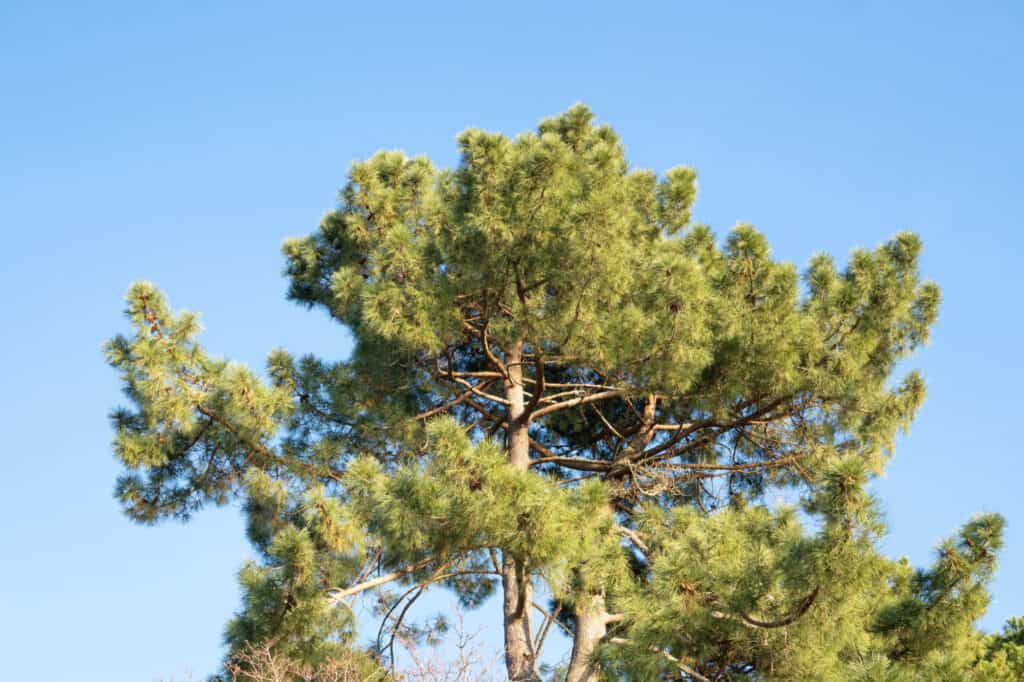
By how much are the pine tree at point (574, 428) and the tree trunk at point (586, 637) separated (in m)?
0.04

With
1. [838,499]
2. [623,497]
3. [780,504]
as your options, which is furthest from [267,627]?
[838,499]

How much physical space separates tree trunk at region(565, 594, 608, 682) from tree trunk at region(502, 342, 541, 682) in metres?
0.30

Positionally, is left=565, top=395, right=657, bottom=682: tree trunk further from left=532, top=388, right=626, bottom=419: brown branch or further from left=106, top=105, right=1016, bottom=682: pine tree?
left=532, top=388, right=626, bottom=419: brown branch

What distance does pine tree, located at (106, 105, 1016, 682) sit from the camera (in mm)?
7320

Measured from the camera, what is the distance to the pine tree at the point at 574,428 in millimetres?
7320

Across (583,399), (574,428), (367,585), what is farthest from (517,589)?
(574,428)

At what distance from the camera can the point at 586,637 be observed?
30.1ft

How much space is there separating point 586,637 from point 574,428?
2.79 metres

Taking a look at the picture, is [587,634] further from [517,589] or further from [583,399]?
[583,399]

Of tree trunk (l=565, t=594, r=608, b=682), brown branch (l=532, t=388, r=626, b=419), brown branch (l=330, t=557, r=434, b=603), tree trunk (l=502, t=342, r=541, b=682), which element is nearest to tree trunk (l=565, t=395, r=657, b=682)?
tree trunk (l=565, t=594, r=608, b=682)

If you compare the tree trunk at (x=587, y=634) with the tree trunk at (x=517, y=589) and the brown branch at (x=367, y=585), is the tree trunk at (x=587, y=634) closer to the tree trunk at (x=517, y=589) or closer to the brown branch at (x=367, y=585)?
the tree trunk at (x=517, y=589)

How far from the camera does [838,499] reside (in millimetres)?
6125

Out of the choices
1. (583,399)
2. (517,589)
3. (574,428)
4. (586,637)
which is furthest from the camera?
(574,428)

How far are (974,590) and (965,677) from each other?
119 centimetres
